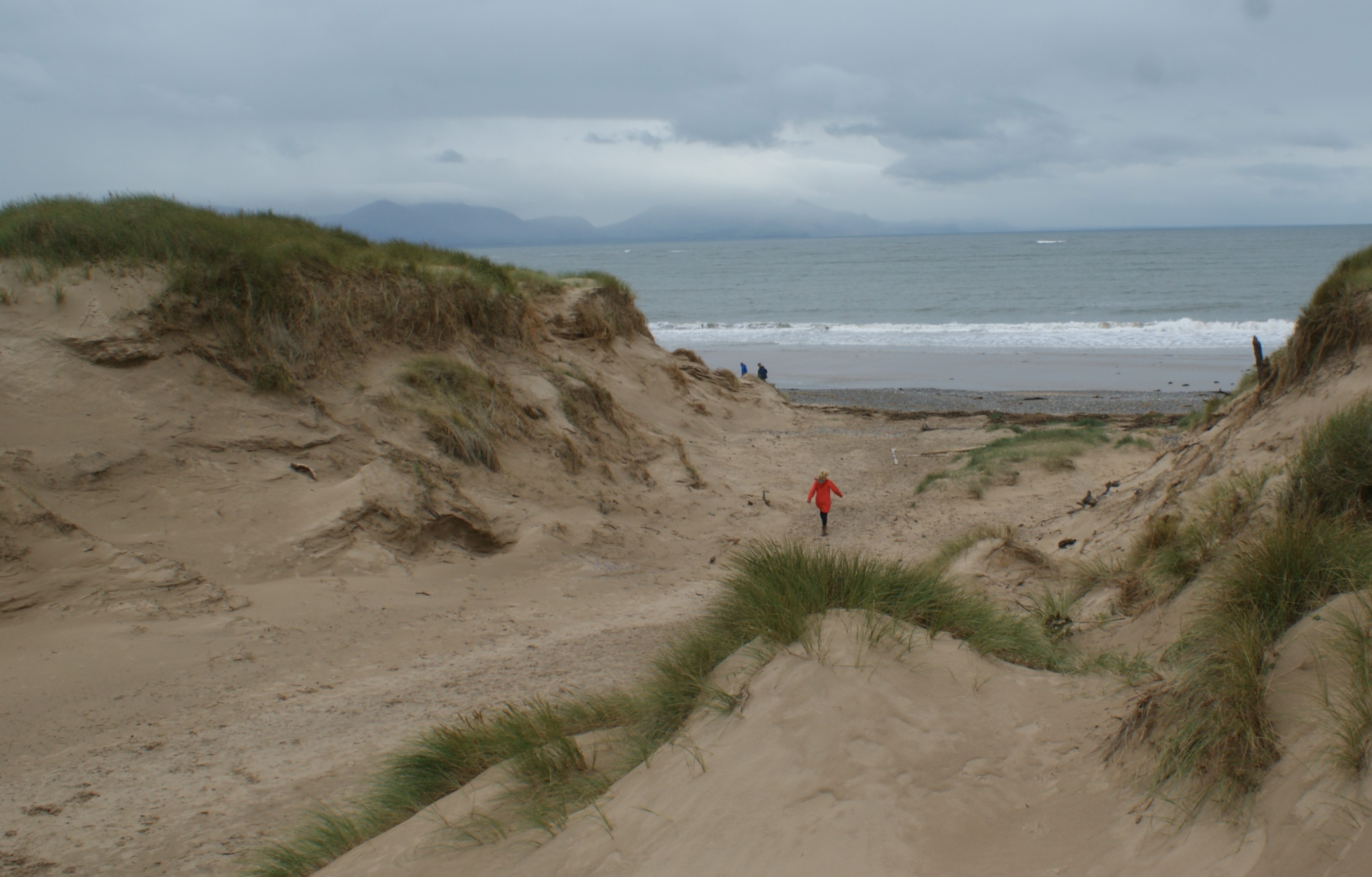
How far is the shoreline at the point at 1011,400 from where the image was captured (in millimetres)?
21312

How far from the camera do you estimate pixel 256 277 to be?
9.91 metres

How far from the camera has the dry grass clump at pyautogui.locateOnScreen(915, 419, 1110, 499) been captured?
42.8 ft

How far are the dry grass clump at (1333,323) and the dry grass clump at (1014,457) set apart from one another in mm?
5446

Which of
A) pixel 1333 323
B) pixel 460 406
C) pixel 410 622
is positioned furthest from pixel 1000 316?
pixel 410 622

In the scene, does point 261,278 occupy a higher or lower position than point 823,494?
higher

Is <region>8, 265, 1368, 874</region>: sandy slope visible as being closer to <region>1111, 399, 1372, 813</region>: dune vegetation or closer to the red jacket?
<region>1111, 399, 1372, 813</region>: dune vegetation

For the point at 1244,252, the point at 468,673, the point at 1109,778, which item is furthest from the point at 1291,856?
the point at 1244,252

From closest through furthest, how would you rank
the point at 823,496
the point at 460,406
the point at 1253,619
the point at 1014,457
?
the point at 1253,619
the point at 460,406
the point at 823,496
the point at 1014,457

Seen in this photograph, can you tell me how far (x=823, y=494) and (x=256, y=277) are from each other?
787 centimetres

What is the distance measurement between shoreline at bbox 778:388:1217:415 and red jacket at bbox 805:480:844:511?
10.5 metres

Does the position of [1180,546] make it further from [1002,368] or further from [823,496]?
[1002,368]

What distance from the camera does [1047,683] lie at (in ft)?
12.6

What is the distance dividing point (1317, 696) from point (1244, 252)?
111m

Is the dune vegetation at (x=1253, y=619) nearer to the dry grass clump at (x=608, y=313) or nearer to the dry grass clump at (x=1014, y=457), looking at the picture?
the dry grass clump at (x=1014, y=457)
